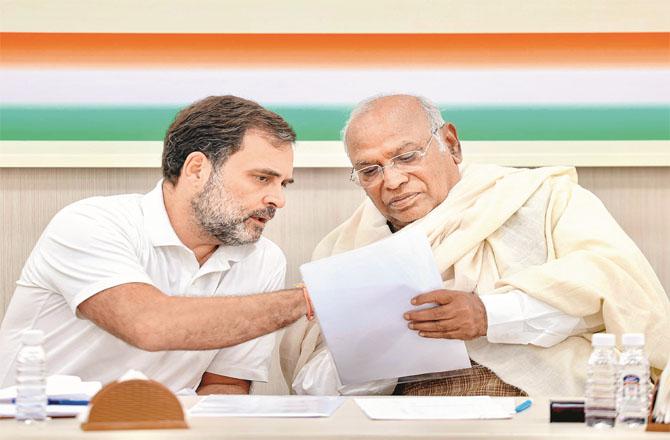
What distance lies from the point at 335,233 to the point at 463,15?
2.50 feet

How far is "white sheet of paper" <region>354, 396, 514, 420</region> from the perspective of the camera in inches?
64.6

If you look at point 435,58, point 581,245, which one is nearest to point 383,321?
point 581,245

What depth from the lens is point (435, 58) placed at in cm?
293

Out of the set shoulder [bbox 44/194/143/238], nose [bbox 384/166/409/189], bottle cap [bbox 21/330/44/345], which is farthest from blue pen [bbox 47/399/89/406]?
nose [bbox 384/166/409/189]

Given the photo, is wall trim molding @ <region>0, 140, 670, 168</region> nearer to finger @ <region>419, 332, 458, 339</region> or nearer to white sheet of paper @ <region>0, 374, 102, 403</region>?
finger @ <region>419, 332, 458, 339</region>

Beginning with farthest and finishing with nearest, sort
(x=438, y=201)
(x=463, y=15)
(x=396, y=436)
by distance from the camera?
(x=463, y=15) → (x=438, y=201) → (x=396, y=436)

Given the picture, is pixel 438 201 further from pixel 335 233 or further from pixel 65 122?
pixel 65 122

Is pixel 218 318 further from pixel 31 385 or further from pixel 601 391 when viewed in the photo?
pixel 601 391

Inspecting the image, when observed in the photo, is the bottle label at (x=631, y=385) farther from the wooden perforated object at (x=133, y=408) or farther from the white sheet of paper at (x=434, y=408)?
the wooden perforated object at (x=133, y=408)

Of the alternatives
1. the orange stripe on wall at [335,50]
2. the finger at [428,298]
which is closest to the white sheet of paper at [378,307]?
the finger at [428,298]

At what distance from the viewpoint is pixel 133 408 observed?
5.01 feet

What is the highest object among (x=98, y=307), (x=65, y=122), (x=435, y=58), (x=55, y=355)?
(x=435, y=58)

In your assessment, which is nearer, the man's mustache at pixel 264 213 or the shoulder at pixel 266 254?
the man's mustache at pixel 264 213

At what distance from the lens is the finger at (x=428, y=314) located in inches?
86.7
